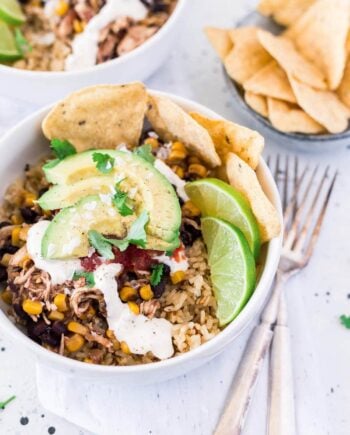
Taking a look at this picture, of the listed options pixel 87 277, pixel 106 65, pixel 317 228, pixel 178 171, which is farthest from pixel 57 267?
pixel 317 228

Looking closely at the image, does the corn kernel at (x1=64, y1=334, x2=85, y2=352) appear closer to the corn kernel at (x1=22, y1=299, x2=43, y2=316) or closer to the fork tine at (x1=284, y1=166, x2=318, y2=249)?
the corn kernel at (x1=22, y1=299, x2=43, y2=316)

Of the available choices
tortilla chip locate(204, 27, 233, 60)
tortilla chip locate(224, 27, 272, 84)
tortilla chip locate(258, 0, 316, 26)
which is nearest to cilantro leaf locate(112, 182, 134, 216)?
tortilla chip locate(224, 27, 272, 84)

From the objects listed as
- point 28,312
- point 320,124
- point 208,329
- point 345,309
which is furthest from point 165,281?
point 320,124

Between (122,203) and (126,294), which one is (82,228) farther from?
(126,294)

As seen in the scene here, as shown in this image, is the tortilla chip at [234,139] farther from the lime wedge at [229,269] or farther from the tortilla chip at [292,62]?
the tortilla chip at [292,62]

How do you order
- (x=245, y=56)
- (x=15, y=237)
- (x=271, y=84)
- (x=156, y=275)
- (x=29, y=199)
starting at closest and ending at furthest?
(x=156, y=275), (x=15, y=237), (x=29, y=199), (x=271, y=84), (x=245, y=56)

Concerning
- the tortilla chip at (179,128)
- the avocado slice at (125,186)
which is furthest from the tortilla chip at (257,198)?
the avocado slice at (125,186)
